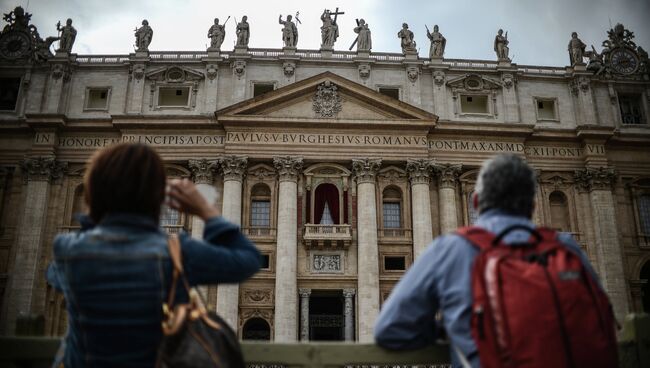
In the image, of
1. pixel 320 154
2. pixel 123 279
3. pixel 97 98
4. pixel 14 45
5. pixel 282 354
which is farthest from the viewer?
pixel 14 45

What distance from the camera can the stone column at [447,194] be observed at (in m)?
26.8

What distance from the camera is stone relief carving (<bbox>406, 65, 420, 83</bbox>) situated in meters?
29.2

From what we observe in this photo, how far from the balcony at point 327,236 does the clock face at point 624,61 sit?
20738 millimetres

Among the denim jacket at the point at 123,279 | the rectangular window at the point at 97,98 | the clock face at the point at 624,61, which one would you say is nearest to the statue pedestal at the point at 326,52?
the rectangular window at the point at 97,98

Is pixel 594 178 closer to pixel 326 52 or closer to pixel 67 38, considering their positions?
Answer: pixel 326 52

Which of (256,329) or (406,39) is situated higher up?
(406,39)

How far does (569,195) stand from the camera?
2809cm

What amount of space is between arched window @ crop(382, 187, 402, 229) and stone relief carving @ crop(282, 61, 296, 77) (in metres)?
8.89

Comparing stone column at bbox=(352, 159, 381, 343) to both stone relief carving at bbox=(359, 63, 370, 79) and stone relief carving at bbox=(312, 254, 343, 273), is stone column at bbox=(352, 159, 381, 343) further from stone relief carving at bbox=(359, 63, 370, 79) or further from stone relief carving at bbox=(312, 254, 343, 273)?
stone relief carving at bbox=(359, 63, 370, 79)

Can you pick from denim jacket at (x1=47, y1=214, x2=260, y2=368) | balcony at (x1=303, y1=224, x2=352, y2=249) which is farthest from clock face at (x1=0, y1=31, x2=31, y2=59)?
denim jacket at (x1=47, y1=214, x2=260, y2=368)

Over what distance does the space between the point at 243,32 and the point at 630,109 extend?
81.1 feet

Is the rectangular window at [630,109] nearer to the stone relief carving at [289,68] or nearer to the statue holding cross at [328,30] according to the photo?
the statue holding cross at [328,30]

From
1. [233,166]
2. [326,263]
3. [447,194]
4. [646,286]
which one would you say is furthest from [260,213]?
[646,286]

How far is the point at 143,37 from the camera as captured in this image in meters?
29.6
